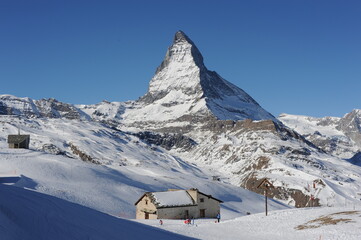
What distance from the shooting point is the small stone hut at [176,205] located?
62531 millimetres

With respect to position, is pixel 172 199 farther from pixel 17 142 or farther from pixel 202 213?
pixel 17 142

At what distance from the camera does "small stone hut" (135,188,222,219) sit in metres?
62.5

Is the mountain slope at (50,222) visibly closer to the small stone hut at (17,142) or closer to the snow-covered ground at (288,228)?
the snow-covered ground at (288,228)

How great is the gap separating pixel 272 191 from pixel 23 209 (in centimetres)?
18851

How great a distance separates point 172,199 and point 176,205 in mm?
1635

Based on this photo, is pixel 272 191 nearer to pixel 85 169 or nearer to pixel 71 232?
pixel 85 169

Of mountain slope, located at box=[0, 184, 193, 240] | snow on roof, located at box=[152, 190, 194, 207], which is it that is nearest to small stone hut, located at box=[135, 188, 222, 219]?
snow on roof, located at box=[152, 190, 194, 207]

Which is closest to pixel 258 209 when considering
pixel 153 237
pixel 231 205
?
pixel 231 205

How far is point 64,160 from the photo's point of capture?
9638 cm

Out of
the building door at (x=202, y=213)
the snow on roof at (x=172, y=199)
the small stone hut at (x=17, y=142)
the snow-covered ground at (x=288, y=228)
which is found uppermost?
the small stone hut at (x=17, y=142)

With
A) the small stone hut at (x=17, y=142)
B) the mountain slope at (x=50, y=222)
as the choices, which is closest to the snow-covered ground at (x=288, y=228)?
the mountain slope at (x=50, y=222)

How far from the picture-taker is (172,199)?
213 feet

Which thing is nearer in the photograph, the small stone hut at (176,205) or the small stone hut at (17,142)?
the small stone hut at (176,205)

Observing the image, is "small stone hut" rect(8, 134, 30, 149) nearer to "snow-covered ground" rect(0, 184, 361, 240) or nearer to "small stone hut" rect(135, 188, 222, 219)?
"small stone hut" rect(135, 188, 222, 219)
